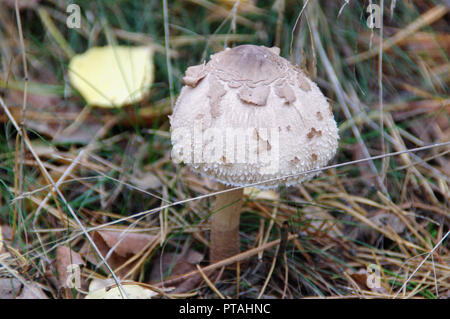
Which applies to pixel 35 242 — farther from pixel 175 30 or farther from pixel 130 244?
pixel 175 30

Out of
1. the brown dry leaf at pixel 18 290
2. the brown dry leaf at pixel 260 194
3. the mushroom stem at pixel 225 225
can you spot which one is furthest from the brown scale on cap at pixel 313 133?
the brown dry leaf at pixel 18 290

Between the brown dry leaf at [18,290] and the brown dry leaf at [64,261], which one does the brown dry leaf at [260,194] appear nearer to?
the brown dry leaf at [64,261]

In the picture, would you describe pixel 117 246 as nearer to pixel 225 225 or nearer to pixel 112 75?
pixel 225 225

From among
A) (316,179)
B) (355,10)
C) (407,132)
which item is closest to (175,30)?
(355,10)

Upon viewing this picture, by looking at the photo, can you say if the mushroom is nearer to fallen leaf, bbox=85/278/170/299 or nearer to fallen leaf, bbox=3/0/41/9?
fallen leaf, bbox=85/278/170/299

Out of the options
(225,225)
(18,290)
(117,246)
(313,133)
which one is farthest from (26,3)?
(313,133)

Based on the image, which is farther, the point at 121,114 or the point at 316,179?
the point at 121,114
